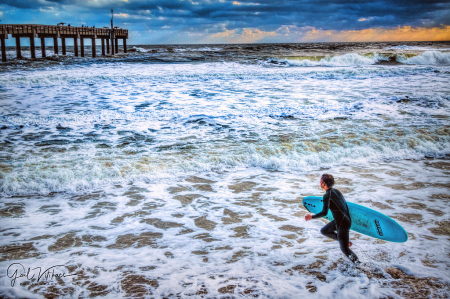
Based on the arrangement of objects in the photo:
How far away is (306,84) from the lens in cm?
1877

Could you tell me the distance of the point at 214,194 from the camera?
5.62 meters

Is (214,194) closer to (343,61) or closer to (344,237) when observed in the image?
(344,237)

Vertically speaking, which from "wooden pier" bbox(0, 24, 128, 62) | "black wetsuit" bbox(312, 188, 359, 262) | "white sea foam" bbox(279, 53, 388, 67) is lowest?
"black wetsuit" bbox(312, 188, 359, 262)

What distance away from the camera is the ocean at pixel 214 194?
3352 mm

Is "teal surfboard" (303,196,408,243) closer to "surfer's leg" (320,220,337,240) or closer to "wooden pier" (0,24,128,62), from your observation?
"surfer's leg" (320,220,337,240)

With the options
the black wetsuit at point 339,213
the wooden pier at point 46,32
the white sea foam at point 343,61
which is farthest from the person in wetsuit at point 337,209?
the wooden pier at point 46,32

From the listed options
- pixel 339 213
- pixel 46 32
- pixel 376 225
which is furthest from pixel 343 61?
pixel 339 213

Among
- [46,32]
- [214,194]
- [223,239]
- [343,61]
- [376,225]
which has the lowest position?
[223,239]

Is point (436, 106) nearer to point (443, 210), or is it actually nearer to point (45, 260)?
point (443, 210)

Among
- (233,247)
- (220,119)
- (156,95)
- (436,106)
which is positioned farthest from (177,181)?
(436,106)

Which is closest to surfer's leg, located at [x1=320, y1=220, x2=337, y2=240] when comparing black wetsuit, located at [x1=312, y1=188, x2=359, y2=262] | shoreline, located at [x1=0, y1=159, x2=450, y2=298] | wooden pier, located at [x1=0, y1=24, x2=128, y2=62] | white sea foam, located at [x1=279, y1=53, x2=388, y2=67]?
black wetsuit, located at [x1=312, y1=188, x2=359, y2=262]

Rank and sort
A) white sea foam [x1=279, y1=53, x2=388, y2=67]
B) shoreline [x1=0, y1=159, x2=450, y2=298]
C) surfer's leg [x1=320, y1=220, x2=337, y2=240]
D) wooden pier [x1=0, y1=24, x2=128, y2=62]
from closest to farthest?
shoreline [x1=0, y1=159, x2=450, y2=298] → surfer's leg [x1=320, y1=220, x2=337, y2=240] → wooden pier [x1=0, y1=24, x2=128, y2=62] → white sea foam [x1=279, y1=53, x2=388, y2=67]

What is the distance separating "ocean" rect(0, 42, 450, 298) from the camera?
3.35m

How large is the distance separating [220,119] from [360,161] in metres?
5.33
